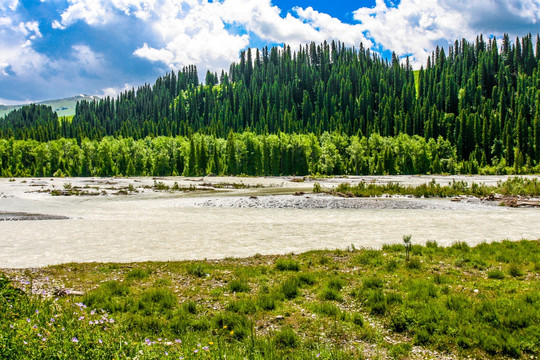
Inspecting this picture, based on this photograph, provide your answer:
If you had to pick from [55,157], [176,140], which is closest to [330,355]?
[176,140]

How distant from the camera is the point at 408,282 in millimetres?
10609

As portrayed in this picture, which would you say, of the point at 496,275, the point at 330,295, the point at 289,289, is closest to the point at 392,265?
the point at 496,275

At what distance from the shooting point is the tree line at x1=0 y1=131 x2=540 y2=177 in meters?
126

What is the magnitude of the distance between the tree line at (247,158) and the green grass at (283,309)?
11159 cm

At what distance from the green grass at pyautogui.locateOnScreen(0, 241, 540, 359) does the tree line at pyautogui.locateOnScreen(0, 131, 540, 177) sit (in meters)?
112

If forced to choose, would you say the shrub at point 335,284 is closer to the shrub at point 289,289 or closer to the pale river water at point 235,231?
the shrub at point 289,289

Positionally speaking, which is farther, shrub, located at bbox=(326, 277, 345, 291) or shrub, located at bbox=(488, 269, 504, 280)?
shrub, located at bbox=(488, 269, 504, 280)

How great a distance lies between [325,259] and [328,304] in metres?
4.84

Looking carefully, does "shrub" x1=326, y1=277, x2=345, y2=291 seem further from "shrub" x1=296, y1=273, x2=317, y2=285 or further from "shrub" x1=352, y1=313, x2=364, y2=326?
"shrub" x1=352, y1=313, x2=364, y2=326

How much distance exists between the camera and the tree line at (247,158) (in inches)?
4968

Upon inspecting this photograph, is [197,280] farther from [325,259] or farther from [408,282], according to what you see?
[408,282]

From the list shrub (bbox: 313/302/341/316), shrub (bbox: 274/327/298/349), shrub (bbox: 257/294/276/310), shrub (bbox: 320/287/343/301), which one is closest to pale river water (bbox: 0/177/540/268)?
shrub (bbox: 257/294/276/310)

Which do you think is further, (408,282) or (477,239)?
(477,239)

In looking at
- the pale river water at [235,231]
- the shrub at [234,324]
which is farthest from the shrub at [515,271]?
the shrub at [234,324]
